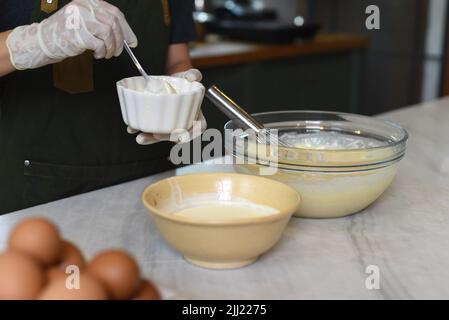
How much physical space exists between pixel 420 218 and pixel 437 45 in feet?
10.7

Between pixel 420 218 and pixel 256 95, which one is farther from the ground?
pixel 420 218

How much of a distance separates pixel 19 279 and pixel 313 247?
0.55 meters

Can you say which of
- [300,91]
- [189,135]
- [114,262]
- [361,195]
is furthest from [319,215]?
[300,91]

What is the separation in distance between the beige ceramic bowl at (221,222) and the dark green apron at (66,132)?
59cm

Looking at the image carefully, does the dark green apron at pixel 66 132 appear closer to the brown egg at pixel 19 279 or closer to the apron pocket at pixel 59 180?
the apron pocket at pixel 59 180

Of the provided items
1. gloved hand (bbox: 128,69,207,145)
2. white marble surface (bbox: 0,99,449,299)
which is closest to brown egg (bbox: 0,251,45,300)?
white marble surface (bbox: 0,99,449,299)

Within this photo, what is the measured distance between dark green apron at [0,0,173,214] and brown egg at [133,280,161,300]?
876 mm

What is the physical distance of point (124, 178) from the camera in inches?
66.8

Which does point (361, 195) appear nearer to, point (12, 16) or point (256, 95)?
point (12, 16)

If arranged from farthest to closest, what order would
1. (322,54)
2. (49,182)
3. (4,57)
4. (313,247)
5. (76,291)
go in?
(322,54) < (49,182) < (4,57) < (313,247) < (76,291)

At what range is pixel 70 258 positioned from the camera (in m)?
0.78

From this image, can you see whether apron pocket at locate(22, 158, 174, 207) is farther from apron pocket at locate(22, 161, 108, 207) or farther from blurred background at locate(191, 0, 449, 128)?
blurred background at locate(191, 0, 449, 128)

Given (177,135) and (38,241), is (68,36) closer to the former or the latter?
(177,135)

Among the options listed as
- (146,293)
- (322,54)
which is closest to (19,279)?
(146,293)
